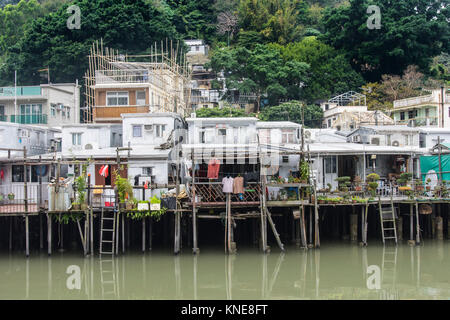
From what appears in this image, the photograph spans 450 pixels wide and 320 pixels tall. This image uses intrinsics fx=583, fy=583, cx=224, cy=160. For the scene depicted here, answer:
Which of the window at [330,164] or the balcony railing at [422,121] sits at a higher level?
the balcony railing at [422,121]

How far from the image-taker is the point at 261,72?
57.1 metres

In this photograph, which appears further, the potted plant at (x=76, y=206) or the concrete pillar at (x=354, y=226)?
the concrete pillar at (x=354, y=226)

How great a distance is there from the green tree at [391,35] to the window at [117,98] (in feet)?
90.9

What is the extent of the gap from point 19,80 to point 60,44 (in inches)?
262

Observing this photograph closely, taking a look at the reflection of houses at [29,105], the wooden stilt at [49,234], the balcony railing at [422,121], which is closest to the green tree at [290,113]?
the balcony railing at [422,121]

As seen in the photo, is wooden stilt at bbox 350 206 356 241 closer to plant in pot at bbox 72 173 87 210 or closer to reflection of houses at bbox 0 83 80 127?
plant in pot at bbox 72 173 87 210

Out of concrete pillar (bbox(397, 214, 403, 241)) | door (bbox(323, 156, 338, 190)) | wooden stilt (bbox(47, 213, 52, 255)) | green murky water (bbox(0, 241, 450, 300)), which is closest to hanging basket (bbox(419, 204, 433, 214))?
concrete pillar (bbox(397, 214, 403, 241))

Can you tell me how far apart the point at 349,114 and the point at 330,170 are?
14.2 m

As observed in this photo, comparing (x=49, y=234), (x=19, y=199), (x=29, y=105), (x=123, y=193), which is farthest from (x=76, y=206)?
(x=29, y=105)

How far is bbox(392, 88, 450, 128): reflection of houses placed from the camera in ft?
158

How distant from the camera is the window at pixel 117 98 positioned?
44.2 meters

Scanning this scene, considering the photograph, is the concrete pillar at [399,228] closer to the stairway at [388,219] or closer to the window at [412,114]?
the stairway at [388,219]

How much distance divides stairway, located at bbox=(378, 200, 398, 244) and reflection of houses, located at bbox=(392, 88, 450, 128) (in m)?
17.5
